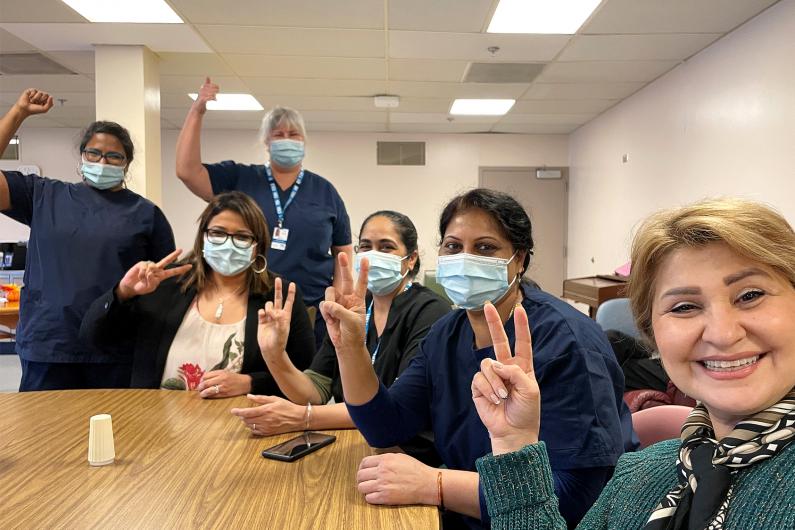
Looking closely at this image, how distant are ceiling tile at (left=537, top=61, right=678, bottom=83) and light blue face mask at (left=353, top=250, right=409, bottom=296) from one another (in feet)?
12.2

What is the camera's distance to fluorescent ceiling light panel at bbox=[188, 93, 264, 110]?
6.36 metres

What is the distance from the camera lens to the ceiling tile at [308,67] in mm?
5008

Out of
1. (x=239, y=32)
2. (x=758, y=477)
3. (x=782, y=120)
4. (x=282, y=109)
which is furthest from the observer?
(x=239, y=32)

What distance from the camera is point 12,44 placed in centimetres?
480

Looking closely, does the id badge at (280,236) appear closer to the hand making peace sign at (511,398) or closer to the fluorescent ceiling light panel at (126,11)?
A: the fluorescent ceiling light panel at (126,11)

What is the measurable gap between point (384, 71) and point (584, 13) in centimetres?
199

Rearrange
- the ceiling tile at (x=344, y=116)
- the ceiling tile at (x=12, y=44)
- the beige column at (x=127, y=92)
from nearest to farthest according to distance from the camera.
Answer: the ceiling tile at (x=12, y=44), the beige column at (x=127, y=92), the ceiling tile at (x=344, y=116)

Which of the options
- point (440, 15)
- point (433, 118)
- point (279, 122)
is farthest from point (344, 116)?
point (279, 122)

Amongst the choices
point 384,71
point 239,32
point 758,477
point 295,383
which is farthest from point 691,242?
point 384,71

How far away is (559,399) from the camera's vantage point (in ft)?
4.24

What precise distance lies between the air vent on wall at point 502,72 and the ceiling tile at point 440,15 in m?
0.92

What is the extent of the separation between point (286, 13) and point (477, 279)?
3.13m

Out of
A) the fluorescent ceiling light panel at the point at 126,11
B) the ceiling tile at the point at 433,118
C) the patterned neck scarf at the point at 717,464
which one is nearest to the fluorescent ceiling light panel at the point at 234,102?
the ceiling tile at the point at 433,118

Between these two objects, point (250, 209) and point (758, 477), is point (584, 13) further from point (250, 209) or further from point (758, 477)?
point (758, 477)
